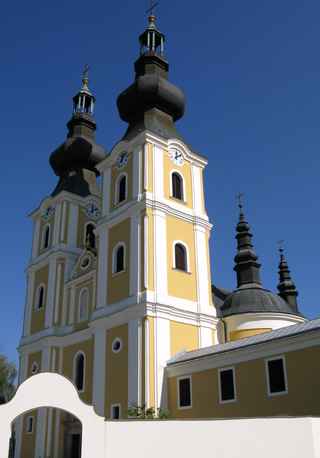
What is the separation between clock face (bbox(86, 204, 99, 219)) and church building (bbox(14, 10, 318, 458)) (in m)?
0.06

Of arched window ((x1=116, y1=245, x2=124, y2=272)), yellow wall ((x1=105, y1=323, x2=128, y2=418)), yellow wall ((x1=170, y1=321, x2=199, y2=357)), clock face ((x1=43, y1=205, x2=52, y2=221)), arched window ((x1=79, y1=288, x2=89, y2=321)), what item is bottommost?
yellow wall ((x1=105, y1=323, x2=128, y2=418))

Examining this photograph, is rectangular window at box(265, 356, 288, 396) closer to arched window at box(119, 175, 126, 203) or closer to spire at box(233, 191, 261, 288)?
arched window at box(119, 175, 126, 203)

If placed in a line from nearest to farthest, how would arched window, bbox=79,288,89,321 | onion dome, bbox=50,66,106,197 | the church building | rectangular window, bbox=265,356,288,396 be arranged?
rectangular window, bbox=265,356,288,396
the church building
arched window, bbox=79,288,89,321
onion dome, bbox=50,66,106,197

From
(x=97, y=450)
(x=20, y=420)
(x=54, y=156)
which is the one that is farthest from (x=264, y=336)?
(x=54, y=156)

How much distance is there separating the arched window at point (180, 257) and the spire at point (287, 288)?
55.8 feet

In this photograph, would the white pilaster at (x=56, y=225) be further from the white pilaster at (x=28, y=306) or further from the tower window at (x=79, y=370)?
the tower window at (x=79, y=370)

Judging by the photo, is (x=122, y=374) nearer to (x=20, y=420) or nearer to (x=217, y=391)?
(x=217, y=391)

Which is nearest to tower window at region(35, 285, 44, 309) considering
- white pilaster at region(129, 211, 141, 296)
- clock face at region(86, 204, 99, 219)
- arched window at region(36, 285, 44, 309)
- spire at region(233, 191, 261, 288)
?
arched window at region(36, 285, 44, 309)

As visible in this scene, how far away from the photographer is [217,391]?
1659 cm

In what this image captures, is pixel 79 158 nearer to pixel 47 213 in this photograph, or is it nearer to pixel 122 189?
pixel 47 213

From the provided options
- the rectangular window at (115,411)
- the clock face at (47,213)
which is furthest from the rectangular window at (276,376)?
the clock face at (47,213)

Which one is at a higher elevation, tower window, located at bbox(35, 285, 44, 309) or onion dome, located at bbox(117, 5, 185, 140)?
onion dome, located at bbox(117, 5, 185, 140)

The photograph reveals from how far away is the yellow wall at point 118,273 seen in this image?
2121 centimetres

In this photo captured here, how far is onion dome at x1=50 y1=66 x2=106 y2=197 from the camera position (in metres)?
30.6
